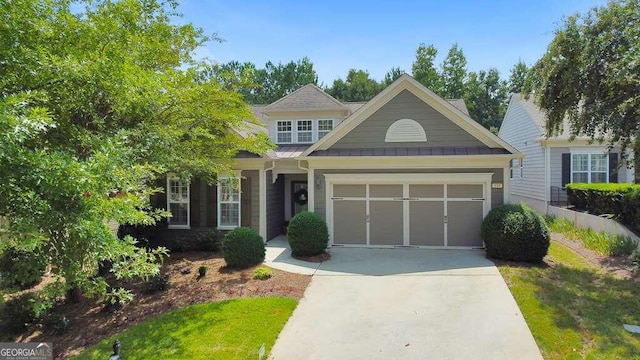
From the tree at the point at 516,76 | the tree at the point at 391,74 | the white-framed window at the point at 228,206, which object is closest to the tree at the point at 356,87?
the tree at the point at 391,74

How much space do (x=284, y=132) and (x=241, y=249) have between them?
7185mm

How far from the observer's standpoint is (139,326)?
23.6ft

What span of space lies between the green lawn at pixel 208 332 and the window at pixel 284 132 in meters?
9.16

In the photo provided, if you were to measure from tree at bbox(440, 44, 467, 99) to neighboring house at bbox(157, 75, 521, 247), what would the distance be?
31.4 meters

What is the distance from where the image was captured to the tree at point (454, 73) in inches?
1622

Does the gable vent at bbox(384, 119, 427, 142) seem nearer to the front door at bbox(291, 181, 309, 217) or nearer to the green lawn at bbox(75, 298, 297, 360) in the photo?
the front door at bbox(291, 181, 309, 217)

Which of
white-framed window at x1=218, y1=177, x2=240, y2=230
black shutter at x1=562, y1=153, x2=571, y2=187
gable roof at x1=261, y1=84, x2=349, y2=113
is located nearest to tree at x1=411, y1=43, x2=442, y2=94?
black shutter at x1=562, y1=153, x2=571, y2=187

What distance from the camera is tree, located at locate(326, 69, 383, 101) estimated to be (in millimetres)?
45312

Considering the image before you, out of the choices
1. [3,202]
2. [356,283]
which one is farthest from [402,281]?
[3,202]

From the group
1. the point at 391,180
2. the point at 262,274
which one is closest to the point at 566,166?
the point at 391,180

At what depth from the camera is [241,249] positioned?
33.1 ft

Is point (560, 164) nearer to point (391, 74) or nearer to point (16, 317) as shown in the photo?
point (16, 317)

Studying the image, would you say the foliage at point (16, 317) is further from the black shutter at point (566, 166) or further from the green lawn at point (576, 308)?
the black shutter at point (566, 166)

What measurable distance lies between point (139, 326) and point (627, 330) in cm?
844
